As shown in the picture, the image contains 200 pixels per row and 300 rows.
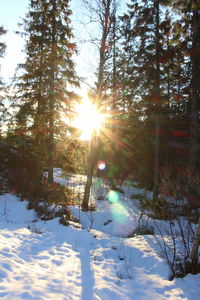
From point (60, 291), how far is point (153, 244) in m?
4.00

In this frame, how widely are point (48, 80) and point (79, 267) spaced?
35.9 ft

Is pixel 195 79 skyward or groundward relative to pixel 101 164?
skyward

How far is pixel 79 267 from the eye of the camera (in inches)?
190

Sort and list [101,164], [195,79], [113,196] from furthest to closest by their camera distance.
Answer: [101,164], [113,196], [195,79]

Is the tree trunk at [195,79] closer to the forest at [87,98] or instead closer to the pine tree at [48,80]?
the forest at [87,98]

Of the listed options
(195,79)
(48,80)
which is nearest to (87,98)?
(48,80)

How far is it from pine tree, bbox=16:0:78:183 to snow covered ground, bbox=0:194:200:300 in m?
6.41

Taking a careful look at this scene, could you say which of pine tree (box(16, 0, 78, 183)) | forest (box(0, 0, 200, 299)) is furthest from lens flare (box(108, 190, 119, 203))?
pine tree (box(16, 0, 78, 183))

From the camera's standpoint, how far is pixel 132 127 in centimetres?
1758

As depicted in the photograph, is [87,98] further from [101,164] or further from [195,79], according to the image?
[101,164]

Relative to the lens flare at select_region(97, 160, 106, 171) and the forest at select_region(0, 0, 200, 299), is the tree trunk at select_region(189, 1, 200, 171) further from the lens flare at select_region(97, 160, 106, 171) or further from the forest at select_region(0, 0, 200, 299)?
the lens flare at select_region(97, 160, 106, 171)

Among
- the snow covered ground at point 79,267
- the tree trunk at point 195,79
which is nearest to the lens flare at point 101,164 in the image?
the tree trunk at point 195,79

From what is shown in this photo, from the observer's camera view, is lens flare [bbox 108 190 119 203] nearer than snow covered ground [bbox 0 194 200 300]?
No

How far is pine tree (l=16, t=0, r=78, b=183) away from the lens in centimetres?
1277
